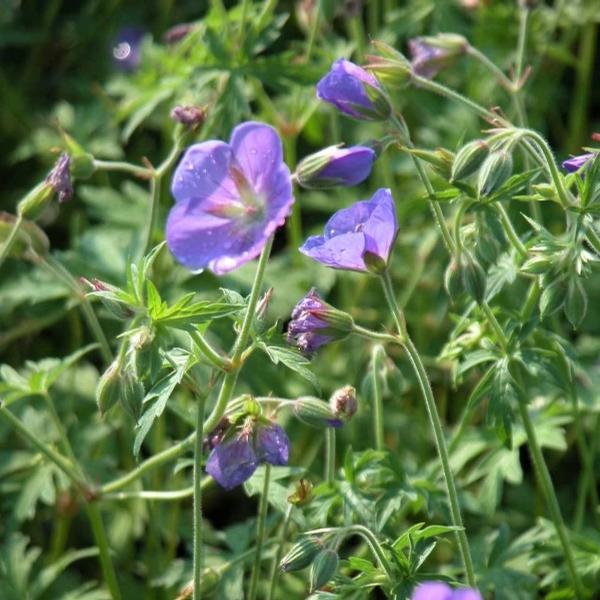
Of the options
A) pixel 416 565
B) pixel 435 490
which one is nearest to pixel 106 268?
pixel 435 490

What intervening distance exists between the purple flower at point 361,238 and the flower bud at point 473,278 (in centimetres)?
12

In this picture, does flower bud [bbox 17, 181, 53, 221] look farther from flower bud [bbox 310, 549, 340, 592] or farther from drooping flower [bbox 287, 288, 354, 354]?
Answer: flower bud [bbox 310, 549, 340, 592]

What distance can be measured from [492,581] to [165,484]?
99 cm

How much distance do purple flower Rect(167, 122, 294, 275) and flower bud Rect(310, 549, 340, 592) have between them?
446 millimetres

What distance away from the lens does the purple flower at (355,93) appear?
188cm

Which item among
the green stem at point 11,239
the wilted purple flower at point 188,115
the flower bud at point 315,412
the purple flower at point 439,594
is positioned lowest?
the flower bud at point 315,412

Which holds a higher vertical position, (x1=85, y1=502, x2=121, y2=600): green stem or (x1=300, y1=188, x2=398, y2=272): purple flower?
(x1=300, y1=188, x2=398, y2=272): purple flower

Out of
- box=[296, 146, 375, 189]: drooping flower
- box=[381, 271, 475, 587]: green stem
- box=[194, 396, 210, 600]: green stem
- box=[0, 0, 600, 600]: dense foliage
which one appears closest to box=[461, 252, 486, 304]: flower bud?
box=[0, 0, 600, 600]: dense foliage

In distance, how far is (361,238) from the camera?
177cm

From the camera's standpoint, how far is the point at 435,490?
7.21ft

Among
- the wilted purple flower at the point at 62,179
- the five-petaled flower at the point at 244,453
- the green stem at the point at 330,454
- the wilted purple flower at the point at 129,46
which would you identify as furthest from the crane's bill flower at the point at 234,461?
the wilted purple flower at the point at 129,46

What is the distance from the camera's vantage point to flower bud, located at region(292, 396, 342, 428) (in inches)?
75.9

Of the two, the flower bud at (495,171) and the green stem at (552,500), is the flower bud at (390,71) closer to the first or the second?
the flower bud at (495,171)

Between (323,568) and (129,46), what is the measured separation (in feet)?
9.13
